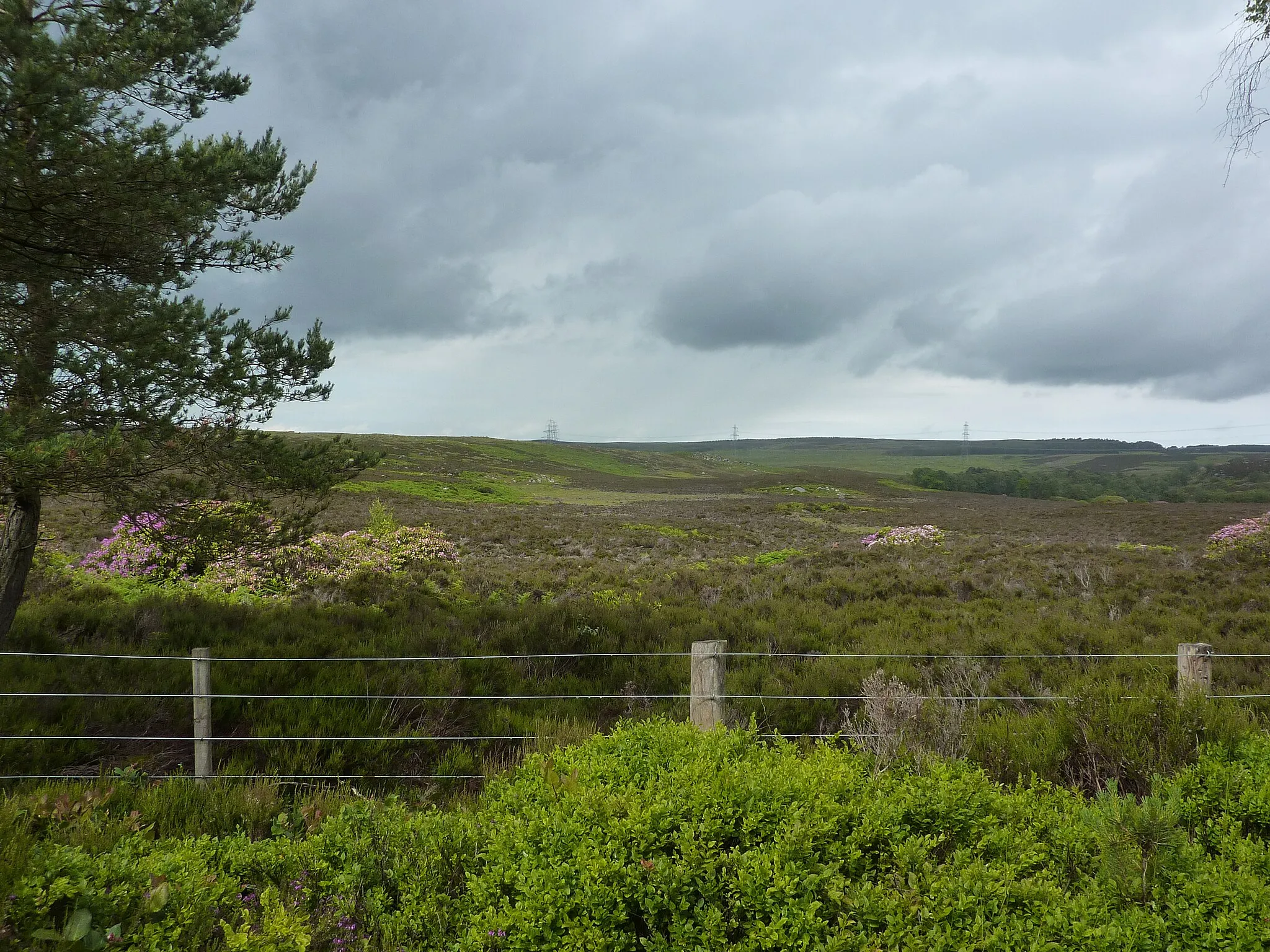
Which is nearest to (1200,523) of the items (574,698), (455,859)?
(574,698)

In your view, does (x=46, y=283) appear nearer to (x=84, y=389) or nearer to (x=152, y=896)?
(x=84, y=389)

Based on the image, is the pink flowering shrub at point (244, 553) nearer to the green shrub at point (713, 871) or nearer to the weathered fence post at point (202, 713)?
the weathered fence post at point (202, 713)

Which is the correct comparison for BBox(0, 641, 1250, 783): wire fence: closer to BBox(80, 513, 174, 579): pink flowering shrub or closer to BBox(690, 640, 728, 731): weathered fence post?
BBox(690, 640, 728, 731): weathered fence post

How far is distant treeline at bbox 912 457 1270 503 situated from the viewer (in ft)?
214

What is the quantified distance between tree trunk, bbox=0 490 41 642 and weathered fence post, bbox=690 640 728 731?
6.89 m

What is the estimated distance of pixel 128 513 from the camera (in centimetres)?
657

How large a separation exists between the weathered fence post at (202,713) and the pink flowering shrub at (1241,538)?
70.9 ft

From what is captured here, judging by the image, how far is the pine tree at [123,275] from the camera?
507 cm

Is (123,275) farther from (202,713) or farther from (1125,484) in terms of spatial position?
(1125,484)

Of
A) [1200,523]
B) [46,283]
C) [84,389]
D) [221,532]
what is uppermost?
[46,283]

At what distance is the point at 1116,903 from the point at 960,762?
929mm

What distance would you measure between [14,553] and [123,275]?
3104 mm

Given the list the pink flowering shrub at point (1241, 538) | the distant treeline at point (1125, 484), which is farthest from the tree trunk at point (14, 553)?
the distant treeline at point (1125, 484)

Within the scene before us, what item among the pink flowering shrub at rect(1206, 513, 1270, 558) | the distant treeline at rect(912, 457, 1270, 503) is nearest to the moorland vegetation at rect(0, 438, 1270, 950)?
the pink flowering shrub at rect(1206, 513, 1270, 558)
